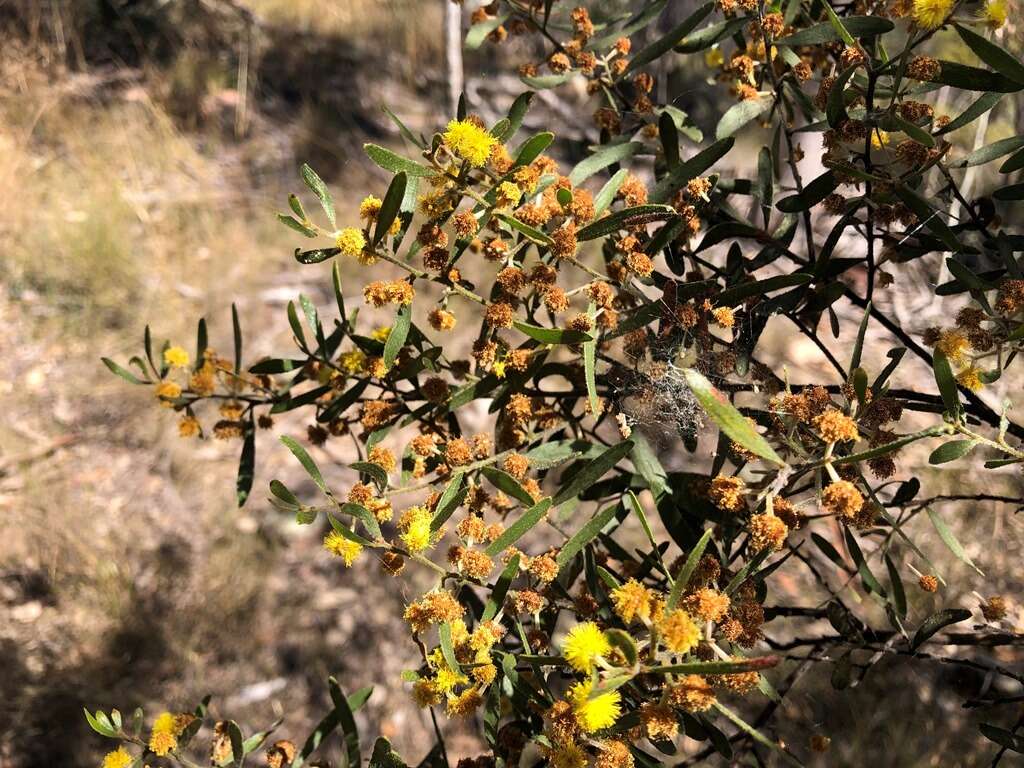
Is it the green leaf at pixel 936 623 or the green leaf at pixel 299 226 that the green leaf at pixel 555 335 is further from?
the green leaf at pixel 936 623

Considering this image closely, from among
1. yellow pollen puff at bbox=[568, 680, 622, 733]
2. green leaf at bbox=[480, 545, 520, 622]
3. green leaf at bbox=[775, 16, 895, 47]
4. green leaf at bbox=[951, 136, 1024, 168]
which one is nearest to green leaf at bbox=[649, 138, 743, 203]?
green leaf at bbox=[775, 16, 895, 47]

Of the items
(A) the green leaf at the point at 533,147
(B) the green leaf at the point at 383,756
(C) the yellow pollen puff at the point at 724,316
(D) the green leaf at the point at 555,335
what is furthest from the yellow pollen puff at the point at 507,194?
(B) the green leaf at the point at 383,756

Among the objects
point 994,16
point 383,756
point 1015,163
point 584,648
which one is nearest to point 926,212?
point 1015,163

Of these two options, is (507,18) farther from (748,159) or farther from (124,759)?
(748,159)

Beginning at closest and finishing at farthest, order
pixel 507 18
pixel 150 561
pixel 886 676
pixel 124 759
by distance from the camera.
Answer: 1. pixel 124 759
2. pixel 507 18
3. pixel 886 676
4. pixel 150 561

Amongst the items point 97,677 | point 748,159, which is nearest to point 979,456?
point 748,159

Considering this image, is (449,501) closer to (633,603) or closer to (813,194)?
(633,603)
